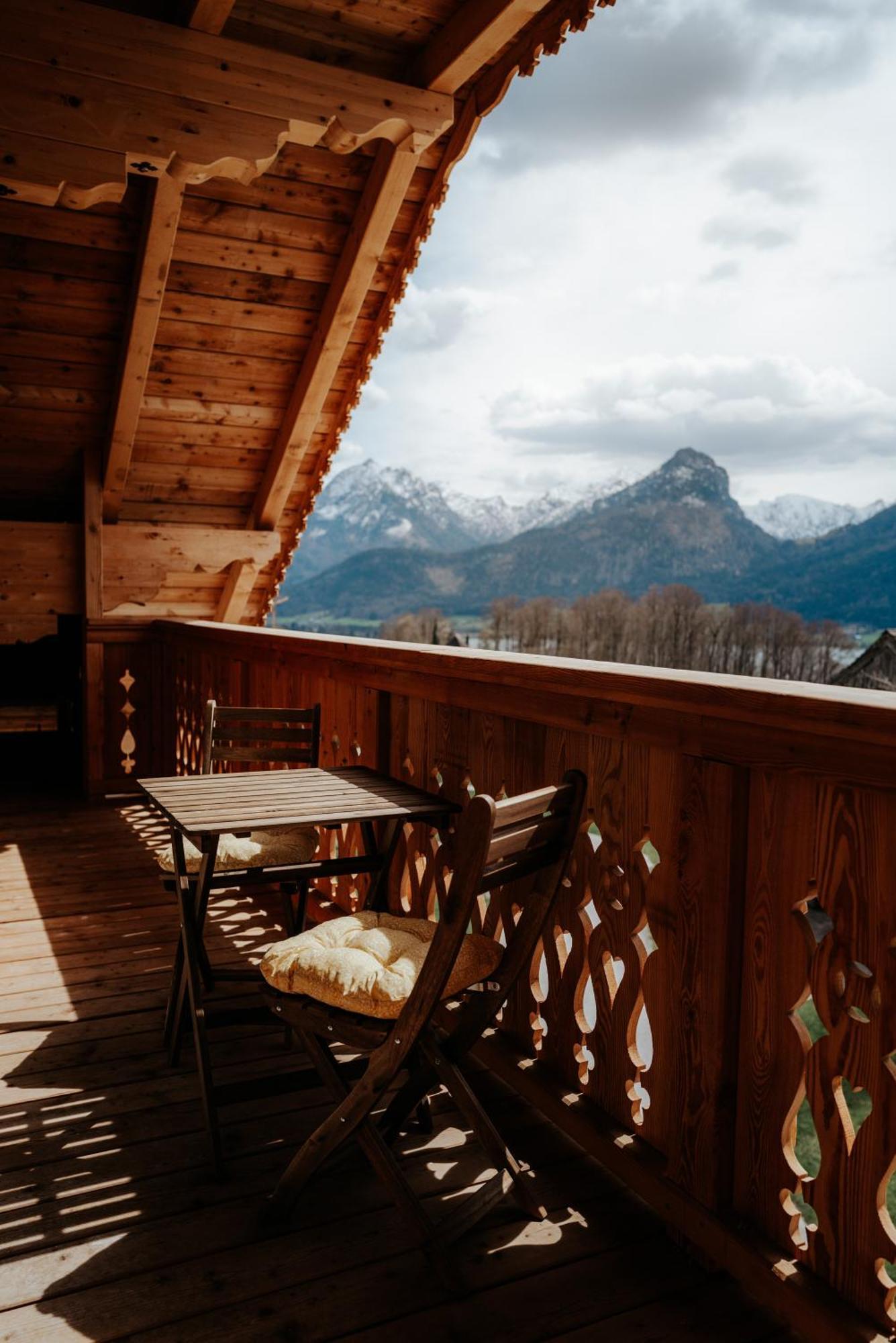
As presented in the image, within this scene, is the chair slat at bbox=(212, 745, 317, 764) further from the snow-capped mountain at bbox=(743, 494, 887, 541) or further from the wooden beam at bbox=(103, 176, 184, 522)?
the snow-capped mountain at bbox=(743, 494, 887, 541)

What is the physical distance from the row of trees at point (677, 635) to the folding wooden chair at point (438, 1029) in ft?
134

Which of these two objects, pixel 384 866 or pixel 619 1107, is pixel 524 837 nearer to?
pixel 619 1107

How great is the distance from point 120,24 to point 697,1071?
425cm

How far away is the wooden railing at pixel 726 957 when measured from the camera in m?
1.41

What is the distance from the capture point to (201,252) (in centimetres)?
531

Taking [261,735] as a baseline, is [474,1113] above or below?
below

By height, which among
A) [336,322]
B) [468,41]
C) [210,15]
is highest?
[468,41]

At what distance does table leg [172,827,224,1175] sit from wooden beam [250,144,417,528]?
402cm

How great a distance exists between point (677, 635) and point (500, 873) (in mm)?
55007

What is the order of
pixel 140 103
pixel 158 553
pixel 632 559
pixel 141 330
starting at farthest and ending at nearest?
1. pixel 632 559
2. pixel 158 553
3. pixel 141 330
4. pixel 140 103

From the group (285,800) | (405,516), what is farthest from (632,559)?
(285,800)

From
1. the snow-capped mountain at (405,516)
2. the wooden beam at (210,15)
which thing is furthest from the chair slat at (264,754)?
the snow-capped mountain at (405,516)

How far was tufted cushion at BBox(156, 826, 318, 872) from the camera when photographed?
267 cm

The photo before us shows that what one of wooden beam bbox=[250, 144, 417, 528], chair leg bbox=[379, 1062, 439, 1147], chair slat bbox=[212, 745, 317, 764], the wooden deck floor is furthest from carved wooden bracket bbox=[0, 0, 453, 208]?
chair leg bbox=[379, 1062, 439, 1147]
